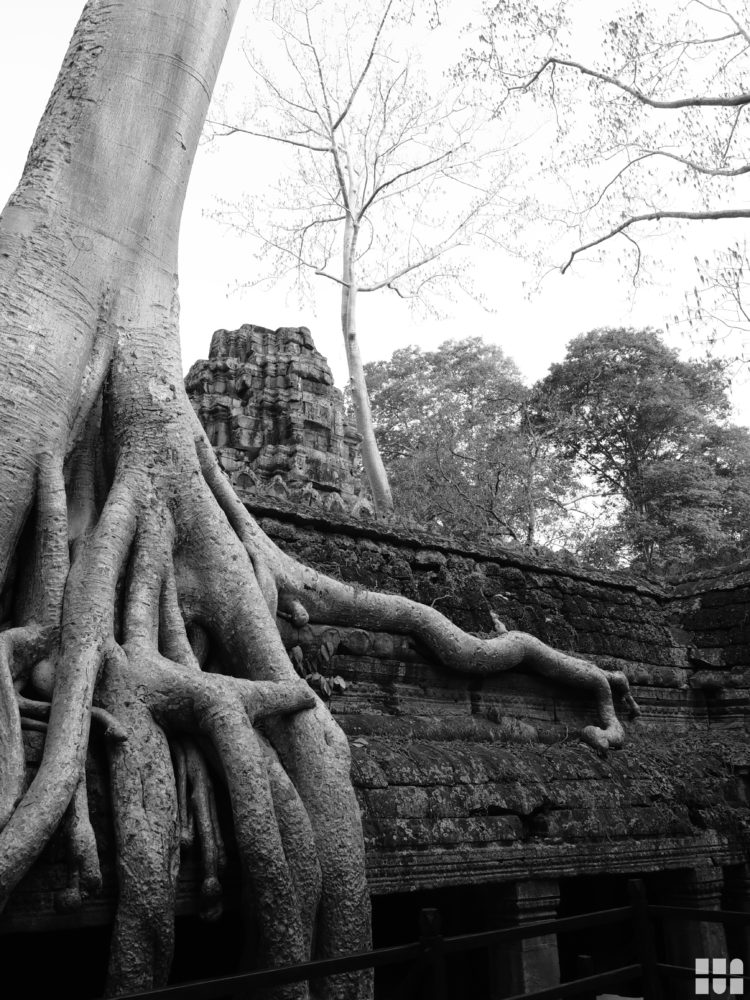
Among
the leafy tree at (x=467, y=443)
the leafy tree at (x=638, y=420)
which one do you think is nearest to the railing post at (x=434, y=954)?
the leafy tree at (x=467, y=443)

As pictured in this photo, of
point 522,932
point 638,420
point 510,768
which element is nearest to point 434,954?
point 522,932

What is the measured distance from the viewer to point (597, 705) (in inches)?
188

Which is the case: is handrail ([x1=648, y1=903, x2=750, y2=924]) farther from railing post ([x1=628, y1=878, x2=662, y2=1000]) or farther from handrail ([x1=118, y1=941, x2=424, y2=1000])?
handrail ([x1=118, y1=941, x2=424, y2=1000])

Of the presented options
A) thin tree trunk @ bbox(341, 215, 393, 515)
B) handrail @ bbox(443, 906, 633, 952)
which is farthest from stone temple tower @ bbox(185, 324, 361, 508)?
handrail @ bbox(443, 906, 633, 952)

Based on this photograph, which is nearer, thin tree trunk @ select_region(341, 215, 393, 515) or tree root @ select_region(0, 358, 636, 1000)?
tree root @ select_region(0, 358, 636, 1000)

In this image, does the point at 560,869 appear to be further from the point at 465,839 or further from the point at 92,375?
the point at 92,375

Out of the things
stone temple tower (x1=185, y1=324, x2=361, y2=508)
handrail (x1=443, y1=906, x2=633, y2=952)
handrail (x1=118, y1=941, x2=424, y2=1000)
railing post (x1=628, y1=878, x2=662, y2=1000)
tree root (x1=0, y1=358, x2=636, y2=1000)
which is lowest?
railing post (x1=628, y1=878, x2=662, y2=1000)

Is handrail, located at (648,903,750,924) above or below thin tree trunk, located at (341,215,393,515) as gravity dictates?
below

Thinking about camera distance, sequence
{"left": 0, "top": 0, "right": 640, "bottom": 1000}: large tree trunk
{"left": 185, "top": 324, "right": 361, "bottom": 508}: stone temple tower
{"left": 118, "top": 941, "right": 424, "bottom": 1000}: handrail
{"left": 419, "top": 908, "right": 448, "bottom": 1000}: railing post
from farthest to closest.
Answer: {"left": 185, "top": 324, "right": 361, "bottom": 508}: stone temple tower
{"left": 0, "top": 0, "right": 640, "bottom": 1000}: large tree trunk
{"left": 419, "top": 908, "right": 448, "bottom": 1000}: railing post
{"left": 118, "top": 941, "right": 424, "bottom": 1000}: handrail

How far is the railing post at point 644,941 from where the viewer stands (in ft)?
8.59

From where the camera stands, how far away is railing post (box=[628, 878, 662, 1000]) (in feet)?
8.59

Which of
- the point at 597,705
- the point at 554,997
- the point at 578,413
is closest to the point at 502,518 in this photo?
the point at 578,413

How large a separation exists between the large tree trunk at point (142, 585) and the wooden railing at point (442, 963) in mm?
423

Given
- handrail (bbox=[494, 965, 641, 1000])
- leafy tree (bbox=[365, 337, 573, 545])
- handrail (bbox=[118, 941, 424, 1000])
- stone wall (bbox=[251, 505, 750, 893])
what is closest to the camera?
handrail (bbox=[118, 941, 424, 1000])
